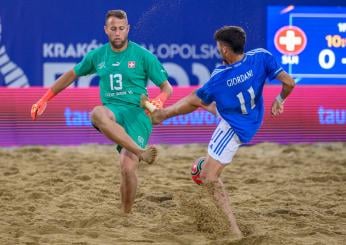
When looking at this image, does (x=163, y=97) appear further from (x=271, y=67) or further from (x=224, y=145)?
(x=271, y=67)

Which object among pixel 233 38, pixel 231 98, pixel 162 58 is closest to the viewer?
pixel 233 38

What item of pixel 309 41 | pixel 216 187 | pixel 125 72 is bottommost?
pixel 216 187

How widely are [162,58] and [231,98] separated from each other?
598 centimetres

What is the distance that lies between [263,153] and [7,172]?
396cm

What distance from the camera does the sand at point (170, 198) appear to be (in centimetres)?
691

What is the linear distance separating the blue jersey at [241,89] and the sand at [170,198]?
0.85 metres

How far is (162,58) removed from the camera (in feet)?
41.8

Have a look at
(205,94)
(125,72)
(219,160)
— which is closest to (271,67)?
(205,94)

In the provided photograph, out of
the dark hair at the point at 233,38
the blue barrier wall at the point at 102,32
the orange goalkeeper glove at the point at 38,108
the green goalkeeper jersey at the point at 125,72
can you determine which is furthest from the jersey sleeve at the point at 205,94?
the blue barrier wall at the point at 102,32

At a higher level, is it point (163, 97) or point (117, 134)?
point (163, 97)

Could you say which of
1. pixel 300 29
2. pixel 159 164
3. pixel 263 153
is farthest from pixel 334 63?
pixel 159 164

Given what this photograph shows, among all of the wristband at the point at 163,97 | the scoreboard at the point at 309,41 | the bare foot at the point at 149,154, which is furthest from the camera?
the scoreboard at the point at 309,41

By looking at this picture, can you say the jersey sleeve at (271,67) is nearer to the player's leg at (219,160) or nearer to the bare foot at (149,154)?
the player's leg at (219,160)

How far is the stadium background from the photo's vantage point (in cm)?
1241
